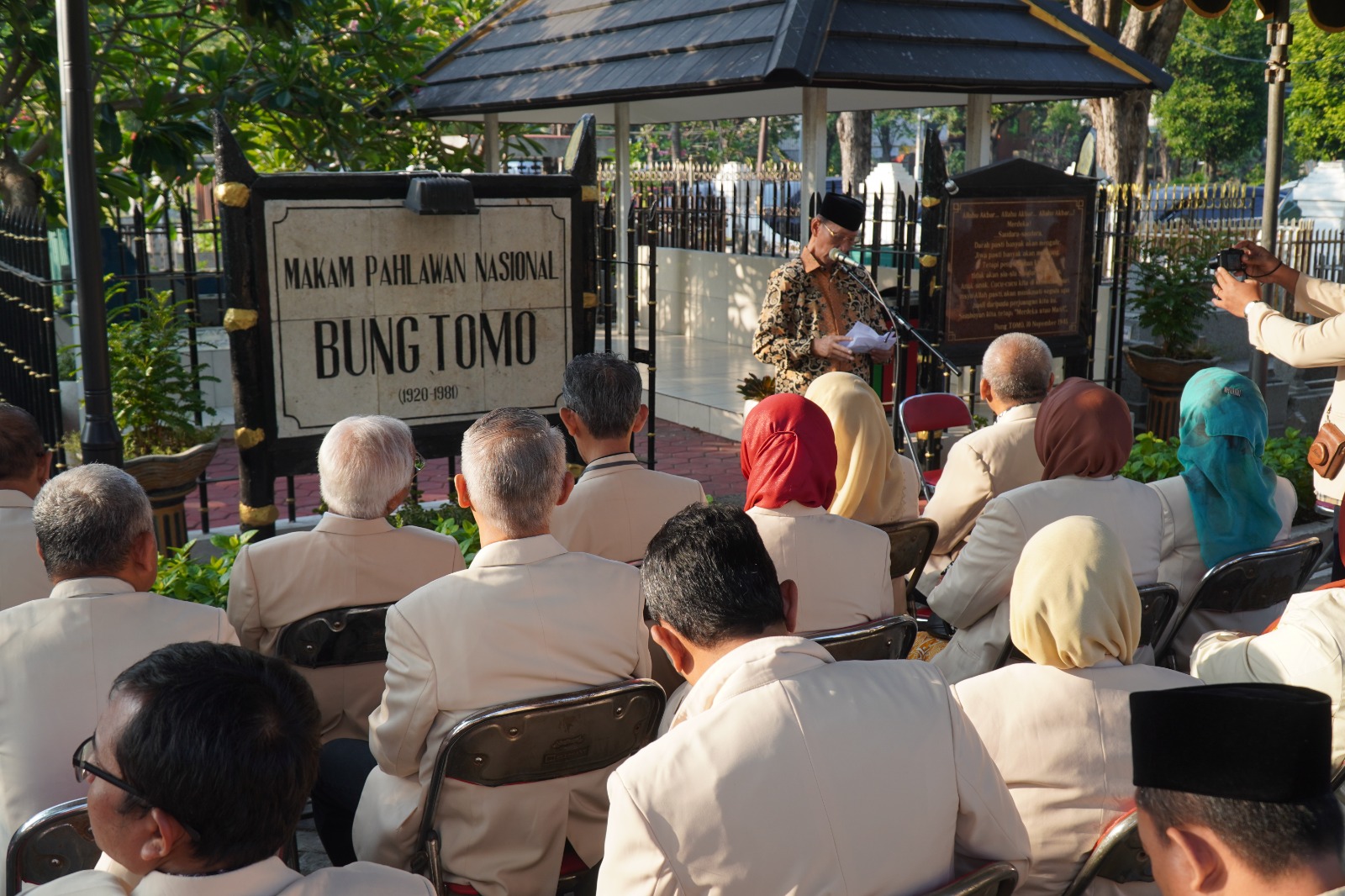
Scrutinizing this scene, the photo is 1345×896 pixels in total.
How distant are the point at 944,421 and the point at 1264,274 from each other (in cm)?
159

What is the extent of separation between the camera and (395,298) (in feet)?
18.0

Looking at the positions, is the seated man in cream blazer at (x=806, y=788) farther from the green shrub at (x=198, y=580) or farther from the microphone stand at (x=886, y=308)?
the microphone stand at (x=886, y=308)

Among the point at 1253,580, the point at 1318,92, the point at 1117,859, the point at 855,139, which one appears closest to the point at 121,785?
the point at 1117,859

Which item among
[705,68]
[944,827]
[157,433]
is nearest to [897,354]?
[705,68]

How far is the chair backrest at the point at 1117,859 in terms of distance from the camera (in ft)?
7.45

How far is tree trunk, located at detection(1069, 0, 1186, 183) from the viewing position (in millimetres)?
16688

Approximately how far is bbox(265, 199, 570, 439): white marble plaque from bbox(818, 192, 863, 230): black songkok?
140 centimetres

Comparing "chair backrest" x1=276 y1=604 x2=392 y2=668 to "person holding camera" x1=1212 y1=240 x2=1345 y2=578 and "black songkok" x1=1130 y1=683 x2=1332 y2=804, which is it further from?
"person holding camera" x1=1212 y1=240 x2=1345 y2=578

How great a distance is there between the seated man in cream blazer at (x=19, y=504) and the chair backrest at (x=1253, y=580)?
3456 mm

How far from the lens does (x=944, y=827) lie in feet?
6.84

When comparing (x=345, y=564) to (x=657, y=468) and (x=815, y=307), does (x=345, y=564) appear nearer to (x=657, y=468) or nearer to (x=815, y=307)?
(x=815, y=307)

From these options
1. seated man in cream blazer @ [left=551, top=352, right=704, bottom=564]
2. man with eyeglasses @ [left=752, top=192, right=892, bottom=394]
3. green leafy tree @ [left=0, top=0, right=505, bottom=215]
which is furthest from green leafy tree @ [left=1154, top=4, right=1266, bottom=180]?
seated man in cream blazer @ [left=551, top=352, right=704, bottom=564]

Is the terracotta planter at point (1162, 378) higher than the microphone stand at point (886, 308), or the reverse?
the microphone stand at point (886, 308)

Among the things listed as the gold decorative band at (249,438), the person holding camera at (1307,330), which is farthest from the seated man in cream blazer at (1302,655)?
the gold decorative band at (249,438)
